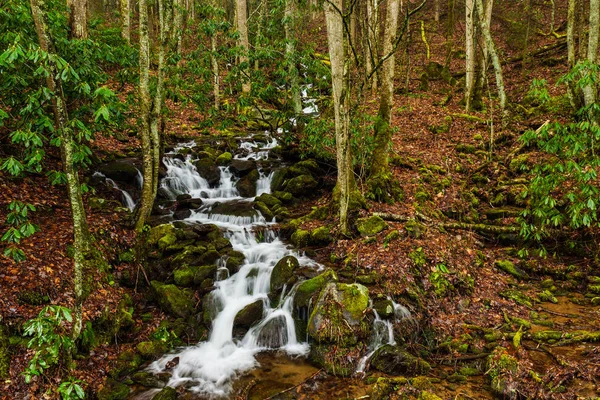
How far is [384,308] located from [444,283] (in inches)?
59.1

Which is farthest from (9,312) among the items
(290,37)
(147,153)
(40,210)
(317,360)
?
(290,37)

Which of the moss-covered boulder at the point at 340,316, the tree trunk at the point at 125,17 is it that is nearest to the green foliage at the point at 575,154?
the moss-covered boulder at the point at 340,316

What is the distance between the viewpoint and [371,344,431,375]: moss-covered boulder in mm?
5801

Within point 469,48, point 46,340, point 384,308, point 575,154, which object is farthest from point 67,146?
point 469,48

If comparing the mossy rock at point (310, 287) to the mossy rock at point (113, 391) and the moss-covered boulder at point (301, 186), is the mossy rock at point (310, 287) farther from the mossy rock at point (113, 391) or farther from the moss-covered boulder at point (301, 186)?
the moss-covered boulder at point (301, 186)

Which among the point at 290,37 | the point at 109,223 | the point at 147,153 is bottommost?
the point at 109,223

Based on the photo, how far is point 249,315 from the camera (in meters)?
7.46

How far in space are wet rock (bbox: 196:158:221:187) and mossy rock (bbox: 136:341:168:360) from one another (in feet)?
23.7

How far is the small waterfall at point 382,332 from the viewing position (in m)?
6.41

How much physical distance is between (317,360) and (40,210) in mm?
6600

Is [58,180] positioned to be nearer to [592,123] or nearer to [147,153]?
[147,153]

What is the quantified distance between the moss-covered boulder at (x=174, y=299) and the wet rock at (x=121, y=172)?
4394mm

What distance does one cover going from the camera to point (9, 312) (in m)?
5.43

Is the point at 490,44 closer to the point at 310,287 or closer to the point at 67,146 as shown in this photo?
the point at 310,287
